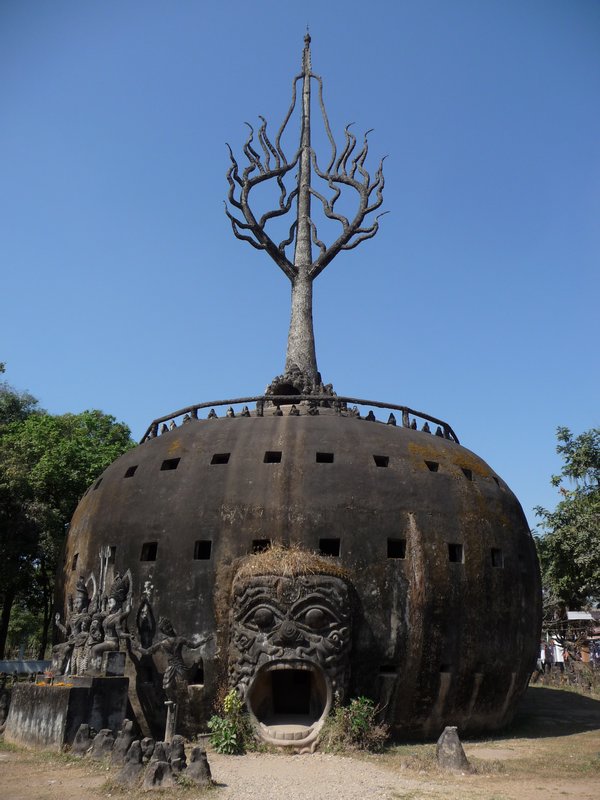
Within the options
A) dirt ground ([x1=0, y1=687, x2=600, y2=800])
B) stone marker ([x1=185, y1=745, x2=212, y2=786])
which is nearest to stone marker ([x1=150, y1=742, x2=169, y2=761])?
stone marker ([x1=185, y1=745, x2=212, y2=786])

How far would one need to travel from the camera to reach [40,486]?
29.5 meters

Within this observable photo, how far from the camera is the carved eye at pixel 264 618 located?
640 inches

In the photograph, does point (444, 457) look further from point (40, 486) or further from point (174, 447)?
point (40, 486)

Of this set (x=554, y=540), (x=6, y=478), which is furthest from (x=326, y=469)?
(x=554, y=540)

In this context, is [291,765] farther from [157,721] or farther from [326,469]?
[326,469]

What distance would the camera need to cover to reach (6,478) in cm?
2586

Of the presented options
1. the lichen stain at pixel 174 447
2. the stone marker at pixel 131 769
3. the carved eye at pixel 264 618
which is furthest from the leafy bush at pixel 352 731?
the lichen stain at pixel 174 447

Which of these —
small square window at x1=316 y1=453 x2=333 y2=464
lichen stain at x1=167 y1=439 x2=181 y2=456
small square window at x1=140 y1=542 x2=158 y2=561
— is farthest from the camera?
lichen stain at x1=167 y1=439 x2=181 y2=456

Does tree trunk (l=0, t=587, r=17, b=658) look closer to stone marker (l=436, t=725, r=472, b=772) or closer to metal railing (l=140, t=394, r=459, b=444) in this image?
metal railing (l=140, t=394, r=459, b=444)

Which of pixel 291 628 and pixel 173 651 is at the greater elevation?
pixel 291 628

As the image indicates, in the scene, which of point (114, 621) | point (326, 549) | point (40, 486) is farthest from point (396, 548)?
point (40, 486)

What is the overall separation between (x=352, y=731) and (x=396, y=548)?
4441 millimetres

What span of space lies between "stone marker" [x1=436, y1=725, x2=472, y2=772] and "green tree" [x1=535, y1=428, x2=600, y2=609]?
55.1 ft

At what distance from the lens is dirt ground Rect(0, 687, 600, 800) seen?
12.0 meters
